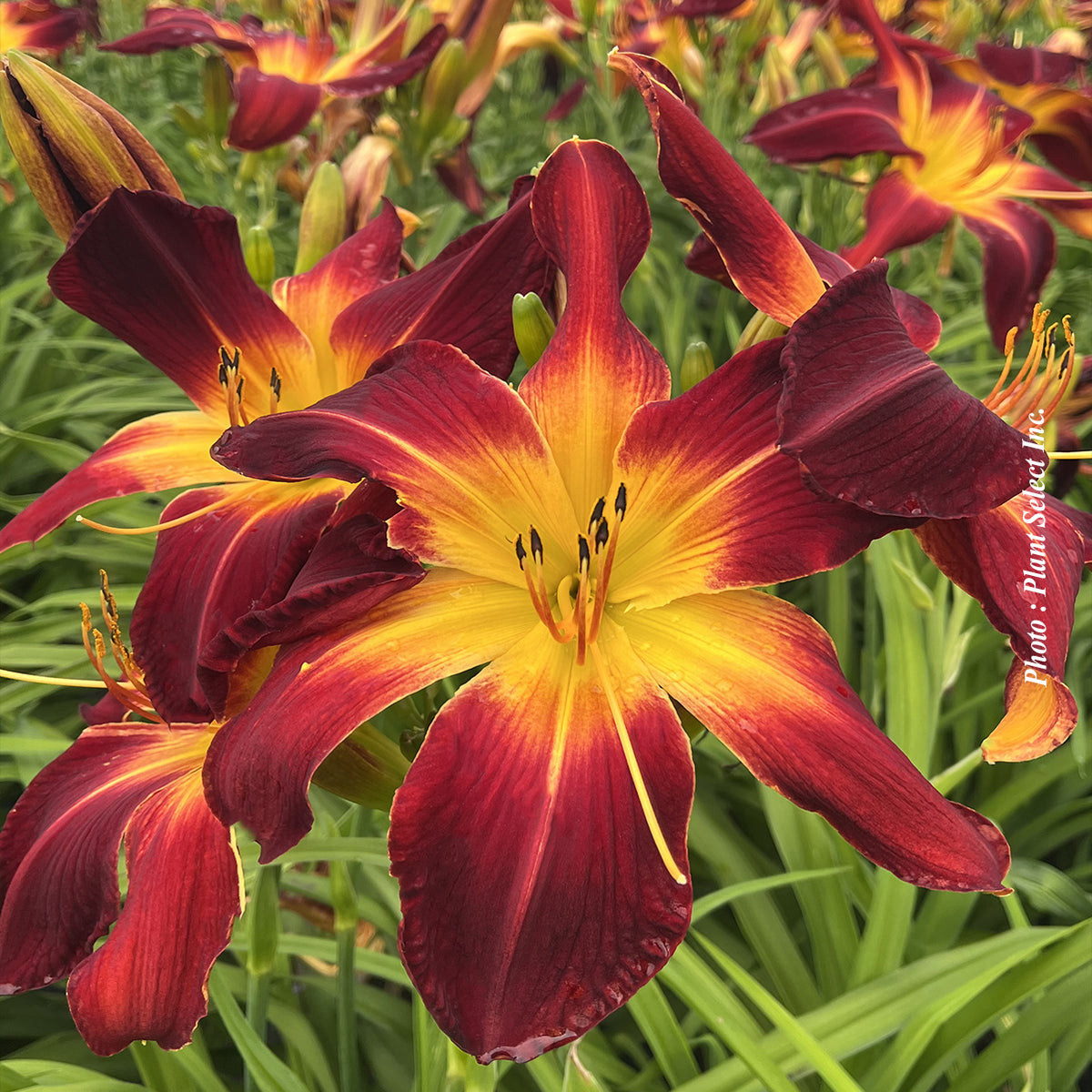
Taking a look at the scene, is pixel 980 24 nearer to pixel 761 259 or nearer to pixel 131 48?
pixel 131 48

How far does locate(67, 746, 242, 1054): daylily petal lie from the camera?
61 centimetres

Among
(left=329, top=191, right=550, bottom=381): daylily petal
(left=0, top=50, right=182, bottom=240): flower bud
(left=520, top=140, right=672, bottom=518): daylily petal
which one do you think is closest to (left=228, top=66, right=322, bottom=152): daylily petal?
(left=0, top=50, right=182, bottom=240): flower bud

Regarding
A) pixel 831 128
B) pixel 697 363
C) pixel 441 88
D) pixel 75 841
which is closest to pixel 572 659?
pixel 697 363

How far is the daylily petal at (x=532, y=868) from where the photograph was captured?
0.50 m

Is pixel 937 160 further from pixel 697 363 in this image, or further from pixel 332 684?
pixel 332 684

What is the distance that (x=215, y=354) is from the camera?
85cm

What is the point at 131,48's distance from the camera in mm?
1687

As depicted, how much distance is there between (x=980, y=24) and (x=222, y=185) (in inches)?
108

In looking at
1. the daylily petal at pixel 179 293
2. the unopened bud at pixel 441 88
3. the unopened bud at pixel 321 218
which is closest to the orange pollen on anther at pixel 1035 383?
the daylily petal at pixel 179 293

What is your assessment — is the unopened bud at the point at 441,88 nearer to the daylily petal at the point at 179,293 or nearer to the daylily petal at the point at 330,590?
the daylily petal at the point at 179,293

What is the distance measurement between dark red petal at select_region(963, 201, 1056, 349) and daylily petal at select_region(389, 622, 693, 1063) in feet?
3.95

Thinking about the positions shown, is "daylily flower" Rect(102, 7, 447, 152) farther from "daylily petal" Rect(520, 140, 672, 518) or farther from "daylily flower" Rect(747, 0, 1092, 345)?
"daylily petal" Rect(520, 140, 672, 518)

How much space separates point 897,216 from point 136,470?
48.0 inches

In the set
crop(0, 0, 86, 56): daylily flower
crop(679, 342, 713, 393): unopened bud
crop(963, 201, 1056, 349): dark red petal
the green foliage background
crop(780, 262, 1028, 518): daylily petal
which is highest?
crop(780, 262, 1028, 518): daylily petal
